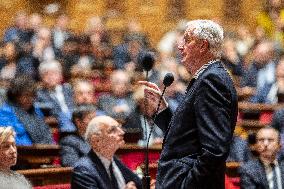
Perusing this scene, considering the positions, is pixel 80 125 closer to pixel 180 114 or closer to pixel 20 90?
pixel 20 90

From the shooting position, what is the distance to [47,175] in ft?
12.1

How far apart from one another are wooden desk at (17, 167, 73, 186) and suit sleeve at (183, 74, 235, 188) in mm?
1700

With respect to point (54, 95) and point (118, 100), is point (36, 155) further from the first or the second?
point (118, 100)

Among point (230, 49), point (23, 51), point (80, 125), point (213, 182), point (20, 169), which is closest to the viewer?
point (213, 182)

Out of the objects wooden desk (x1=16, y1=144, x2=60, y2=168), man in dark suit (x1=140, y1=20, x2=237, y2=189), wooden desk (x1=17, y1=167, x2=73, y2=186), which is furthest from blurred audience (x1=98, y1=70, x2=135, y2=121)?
man in dark suit (x1=140, y1=20, x2=237, y2=189)

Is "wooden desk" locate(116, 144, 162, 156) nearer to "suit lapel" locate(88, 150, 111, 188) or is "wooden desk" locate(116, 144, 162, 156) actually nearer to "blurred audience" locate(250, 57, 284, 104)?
"suit lapel" locate(88, 150, 111, 188)

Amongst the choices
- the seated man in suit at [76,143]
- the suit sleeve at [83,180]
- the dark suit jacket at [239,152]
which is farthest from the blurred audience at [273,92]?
the suit sleeve at [83,180]

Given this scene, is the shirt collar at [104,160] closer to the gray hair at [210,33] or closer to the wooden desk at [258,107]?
the gray hair at [210,33]

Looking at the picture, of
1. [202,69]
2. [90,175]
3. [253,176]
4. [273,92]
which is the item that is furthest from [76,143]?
[273,92]

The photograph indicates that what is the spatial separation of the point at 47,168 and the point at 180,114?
182 centimetres

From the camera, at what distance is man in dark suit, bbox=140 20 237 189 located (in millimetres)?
2002

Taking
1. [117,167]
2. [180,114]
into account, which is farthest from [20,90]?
[180,114]

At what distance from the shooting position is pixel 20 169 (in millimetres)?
3877

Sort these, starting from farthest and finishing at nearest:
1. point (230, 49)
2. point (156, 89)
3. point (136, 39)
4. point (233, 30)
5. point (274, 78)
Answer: point (233, 30)
point (136, 39)
point (230, 49)
point (274, 78)
point (156, 89)
